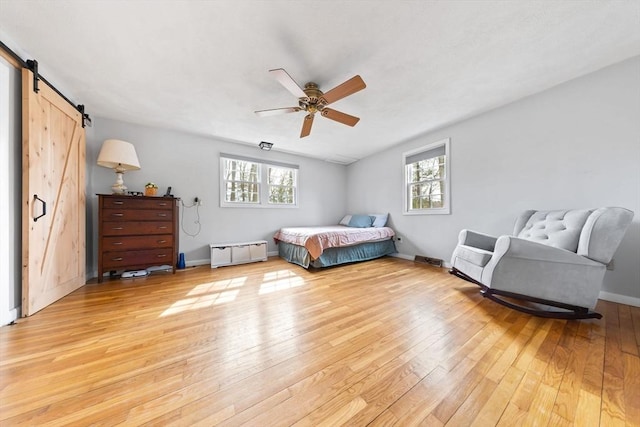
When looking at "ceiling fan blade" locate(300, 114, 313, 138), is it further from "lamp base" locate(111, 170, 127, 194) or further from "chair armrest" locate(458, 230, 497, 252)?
"lamp base" locate(111, 170, 127, 194)

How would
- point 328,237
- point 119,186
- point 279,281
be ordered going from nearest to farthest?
point 279,281
point 119,186
point 328,237

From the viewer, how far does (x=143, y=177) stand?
3287 millimetres

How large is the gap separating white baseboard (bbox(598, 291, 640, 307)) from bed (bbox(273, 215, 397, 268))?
8.53 ft

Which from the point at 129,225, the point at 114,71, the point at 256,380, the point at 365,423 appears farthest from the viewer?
the point at 129,225

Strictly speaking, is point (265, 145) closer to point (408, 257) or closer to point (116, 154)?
point (116, 154)

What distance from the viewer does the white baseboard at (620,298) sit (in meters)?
1.94

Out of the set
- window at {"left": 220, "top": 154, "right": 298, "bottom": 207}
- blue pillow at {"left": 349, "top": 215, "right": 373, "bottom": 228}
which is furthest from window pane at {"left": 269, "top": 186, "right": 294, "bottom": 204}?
blue pillow at {"left": 349, "top": 215, "right": 373, "bottom": 228}

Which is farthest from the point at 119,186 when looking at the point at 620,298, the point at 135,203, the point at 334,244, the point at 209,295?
the point at 620,298

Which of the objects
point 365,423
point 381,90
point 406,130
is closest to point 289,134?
point 381,90

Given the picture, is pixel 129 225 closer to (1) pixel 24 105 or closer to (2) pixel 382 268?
(1) pixel 24 105

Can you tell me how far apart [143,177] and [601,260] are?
5.41 m

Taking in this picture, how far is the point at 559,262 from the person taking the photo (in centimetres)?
173

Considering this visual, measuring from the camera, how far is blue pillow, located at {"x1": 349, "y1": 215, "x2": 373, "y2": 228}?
4566mm

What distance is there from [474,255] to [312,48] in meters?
Result: 2.58
